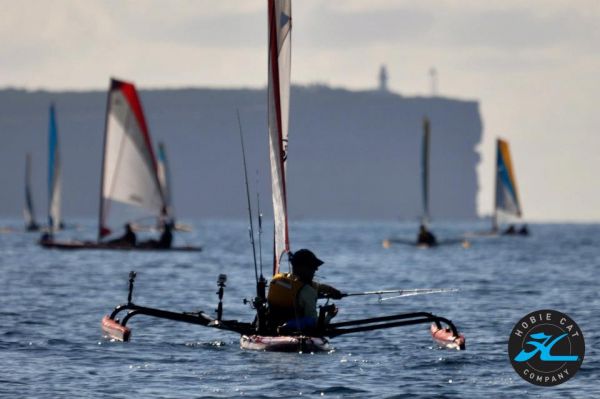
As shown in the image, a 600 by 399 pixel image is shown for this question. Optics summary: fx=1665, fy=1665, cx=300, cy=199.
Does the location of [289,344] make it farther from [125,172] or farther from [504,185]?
[504,185]

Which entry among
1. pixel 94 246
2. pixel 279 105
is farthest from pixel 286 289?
pixel 94 246

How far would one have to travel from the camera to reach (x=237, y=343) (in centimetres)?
2952

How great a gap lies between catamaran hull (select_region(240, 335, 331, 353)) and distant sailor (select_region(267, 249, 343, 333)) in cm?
32

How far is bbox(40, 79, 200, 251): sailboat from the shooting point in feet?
200

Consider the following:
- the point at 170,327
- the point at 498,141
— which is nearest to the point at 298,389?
the point at 170,327

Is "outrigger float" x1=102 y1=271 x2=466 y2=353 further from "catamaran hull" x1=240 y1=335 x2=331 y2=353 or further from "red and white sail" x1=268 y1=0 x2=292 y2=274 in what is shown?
"red and white sail" x1=268 y1=0 x2=292 y2=274

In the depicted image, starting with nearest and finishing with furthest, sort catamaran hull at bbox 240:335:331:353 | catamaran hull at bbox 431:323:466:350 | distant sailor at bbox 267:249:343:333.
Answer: catamaran hull at bbox 240:335:331:353, distant sailor at bbox 267:249:343:333, catamaran hull at bbox 431:323:466:350

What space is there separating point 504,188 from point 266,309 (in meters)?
80.6

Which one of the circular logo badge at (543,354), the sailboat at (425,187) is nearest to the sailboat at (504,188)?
the sailboat at (425,187)

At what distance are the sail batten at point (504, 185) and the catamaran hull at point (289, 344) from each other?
79.0 m

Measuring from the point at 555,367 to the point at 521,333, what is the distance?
137 cm

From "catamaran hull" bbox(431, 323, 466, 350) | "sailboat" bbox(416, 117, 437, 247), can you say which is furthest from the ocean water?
Answer: "sailboat" bbox(416, 117, 437, 247)

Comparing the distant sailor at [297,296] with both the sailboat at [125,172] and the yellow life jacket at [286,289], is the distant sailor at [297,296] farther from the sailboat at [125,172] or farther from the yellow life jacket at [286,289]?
Result: the sailboat at [125,172]

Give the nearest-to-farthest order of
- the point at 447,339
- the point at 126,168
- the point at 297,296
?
the point at 297,296
the point at 447,339
the point at 126,168
